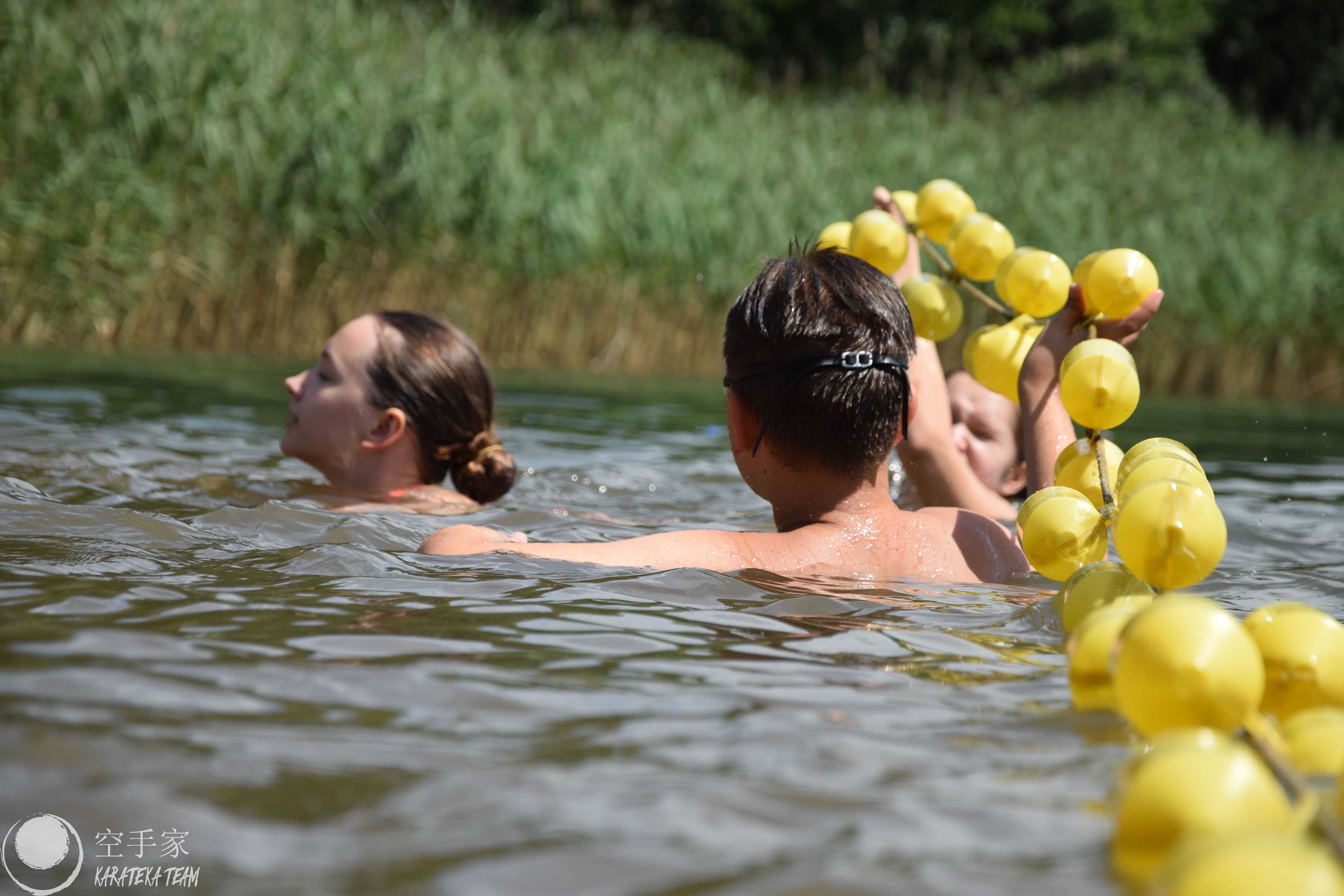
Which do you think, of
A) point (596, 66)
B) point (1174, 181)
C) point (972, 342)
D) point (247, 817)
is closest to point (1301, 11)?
point (1174, 181)

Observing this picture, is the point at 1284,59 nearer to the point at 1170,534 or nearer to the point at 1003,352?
the point at 1003,352

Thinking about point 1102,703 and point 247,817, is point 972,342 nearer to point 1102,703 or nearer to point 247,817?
point 1102,703

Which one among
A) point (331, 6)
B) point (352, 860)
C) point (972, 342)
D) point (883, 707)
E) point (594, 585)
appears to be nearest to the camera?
point (352, 860)

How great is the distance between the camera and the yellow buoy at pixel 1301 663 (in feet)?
5.34

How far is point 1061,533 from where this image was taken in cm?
241

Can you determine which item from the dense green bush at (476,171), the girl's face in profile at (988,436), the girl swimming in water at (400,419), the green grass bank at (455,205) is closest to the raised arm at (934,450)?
the girl's face in profile at (988,436)

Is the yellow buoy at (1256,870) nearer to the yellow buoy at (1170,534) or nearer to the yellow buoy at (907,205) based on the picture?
the yellow buoy at (1170,534)

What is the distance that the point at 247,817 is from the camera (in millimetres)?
1406

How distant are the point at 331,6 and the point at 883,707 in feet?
39.6

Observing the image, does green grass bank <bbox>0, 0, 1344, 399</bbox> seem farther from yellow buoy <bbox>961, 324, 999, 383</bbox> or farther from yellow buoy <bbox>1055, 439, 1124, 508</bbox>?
yellow buoy <bbox>1055, 439, 1124, 508</bbox>

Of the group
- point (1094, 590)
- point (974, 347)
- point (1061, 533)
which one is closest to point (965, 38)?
point (974, 347)

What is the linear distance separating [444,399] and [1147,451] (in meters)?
2.51

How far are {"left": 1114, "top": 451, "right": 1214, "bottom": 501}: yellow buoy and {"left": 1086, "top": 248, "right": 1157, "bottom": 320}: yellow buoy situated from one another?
0.42 meters

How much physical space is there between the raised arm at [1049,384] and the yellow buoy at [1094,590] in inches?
24.4
